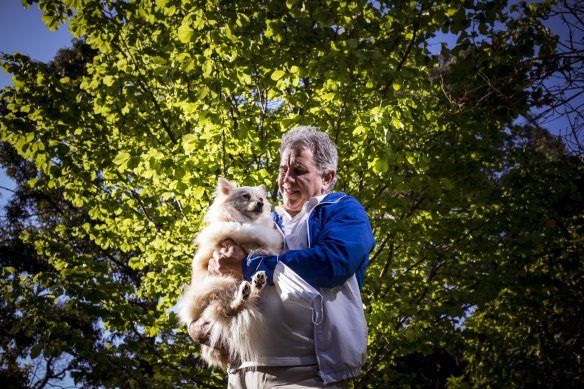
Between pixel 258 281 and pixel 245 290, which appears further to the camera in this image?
pixel 245 290

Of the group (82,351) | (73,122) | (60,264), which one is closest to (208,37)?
(73,122)

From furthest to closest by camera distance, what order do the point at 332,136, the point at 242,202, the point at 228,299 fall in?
1. the point at 332,136
2. the point at 242,202
3. the point at 228,299

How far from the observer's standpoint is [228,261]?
2.36 meters

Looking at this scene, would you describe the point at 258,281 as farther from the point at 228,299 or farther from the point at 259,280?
the point at 228,299

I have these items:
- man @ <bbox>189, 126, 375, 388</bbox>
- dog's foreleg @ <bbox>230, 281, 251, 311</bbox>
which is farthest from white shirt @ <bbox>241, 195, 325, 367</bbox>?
dog's foreleg @ <bbox>230, 281, 251, 311</bbox>

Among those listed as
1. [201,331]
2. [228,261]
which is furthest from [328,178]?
[201,331]

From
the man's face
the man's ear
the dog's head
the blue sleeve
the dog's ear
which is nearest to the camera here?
the blue sleeve

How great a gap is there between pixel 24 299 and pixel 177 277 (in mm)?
1828

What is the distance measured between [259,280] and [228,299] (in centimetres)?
41

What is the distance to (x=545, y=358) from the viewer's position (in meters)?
6.64

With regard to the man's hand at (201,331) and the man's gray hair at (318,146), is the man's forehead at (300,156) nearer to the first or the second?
the man's gray hair at (318,146)

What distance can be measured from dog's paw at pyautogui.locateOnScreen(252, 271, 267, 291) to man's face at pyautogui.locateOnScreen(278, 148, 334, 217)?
73 centimetres

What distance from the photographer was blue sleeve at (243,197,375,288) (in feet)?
5.83

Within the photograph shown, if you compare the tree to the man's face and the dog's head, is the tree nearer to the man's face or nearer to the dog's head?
the dog's head
